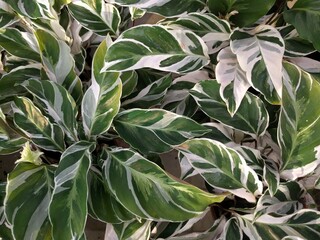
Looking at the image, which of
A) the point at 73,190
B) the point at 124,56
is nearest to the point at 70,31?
the point at 124,56

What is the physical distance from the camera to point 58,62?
98 cm

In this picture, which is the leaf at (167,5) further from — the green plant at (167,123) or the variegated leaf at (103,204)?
the variegated leaf at (103,204)

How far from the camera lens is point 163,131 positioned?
0.87 metres

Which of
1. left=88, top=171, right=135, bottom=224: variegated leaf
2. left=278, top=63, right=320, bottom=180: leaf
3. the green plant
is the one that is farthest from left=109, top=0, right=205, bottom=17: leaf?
left=88, top=171, right=135, bottom=224: variegated leaf

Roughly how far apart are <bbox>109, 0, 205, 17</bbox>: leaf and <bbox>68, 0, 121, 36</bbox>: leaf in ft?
0.41

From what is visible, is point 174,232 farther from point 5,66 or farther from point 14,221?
point 5,66

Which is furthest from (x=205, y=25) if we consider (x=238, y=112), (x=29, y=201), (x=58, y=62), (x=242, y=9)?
(x=29, y=201)

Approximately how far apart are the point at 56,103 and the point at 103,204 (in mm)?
230

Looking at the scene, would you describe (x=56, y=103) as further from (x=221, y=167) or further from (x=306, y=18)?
(x=306, y=18)

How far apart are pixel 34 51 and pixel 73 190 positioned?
378mm

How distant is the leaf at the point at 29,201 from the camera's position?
0.83 meters

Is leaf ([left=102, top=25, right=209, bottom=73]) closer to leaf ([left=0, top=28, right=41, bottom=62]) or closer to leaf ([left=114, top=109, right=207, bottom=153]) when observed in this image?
leaf ([left=114, top=109, right=207, bottom=153])

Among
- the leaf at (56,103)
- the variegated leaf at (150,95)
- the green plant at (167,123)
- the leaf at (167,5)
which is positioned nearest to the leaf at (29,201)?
the green plant at (167,123)

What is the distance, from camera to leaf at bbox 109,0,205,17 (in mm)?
848
